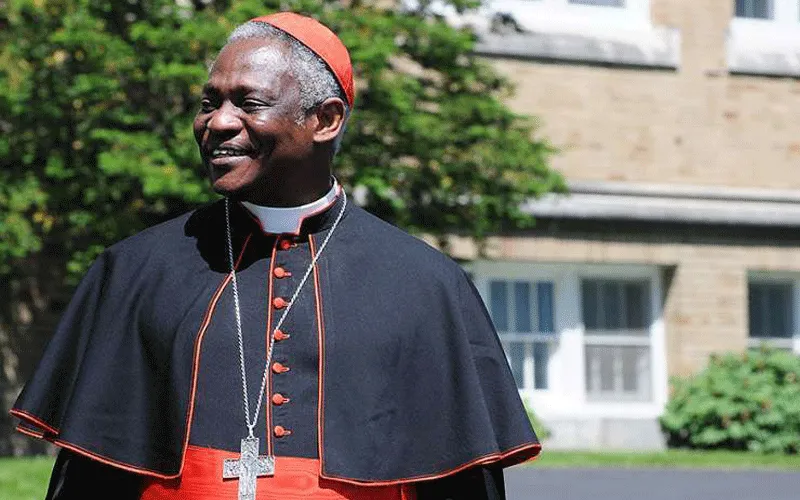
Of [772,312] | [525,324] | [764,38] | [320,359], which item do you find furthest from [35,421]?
[764,38]

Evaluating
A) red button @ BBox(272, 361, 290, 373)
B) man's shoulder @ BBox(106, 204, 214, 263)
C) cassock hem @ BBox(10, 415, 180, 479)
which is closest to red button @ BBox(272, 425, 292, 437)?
red button @ BBox(272, 361, 290, 373)

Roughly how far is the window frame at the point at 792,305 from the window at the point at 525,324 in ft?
7.29

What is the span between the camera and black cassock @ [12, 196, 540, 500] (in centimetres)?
392

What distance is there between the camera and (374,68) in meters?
11.4

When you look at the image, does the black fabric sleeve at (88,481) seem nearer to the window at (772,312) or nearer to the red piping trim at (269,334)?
the red piping trim at (269,334)

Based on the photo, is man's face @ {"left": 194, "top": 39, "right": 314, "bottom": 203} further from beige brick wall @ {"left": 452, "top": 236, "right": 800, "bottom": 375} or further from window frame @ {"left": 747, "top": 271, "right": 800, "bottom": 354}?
window frame @ {"left": 747, "top": 271, "right": 800, "bottom": 354}

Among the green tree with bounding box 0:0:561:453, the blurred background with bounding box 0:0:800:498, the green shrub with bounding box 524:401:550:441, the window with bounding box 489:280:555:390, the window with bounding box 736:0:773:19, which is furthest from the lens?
the window with bounding box 736:0:773:19

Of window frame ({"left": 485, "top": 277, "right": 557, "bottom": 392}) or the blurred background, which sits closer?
the blurred background

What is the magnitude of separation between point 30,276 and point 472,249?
166 inches

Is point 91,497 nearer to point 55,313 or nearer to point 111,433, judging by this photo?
point 111,433

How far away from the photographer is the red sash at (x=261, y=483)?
12.7 feet

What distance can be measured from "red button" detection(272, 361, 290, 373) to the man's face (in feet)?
1.17

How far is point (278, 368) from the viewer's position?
13.0 ft

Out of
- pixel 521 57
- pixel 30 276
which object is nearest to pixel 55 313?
pixel 30 276
